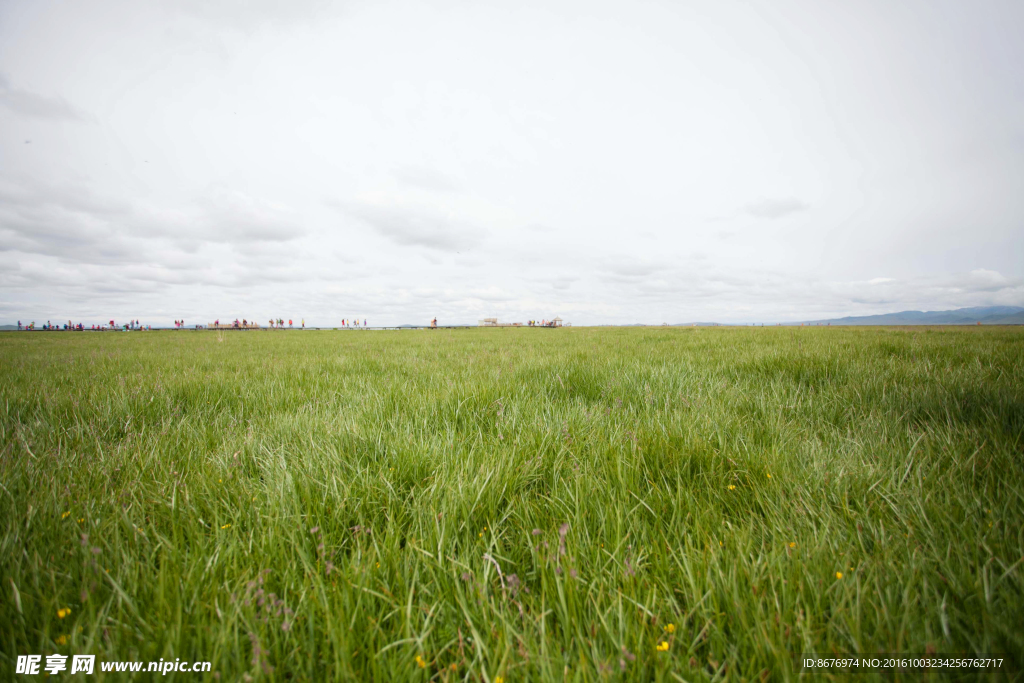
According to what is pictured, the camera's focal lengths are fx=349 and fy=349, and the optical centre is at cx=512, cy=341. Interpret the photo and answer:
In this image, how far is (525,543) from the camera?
153 cm

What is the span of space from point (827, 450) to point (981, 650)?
1441 mm

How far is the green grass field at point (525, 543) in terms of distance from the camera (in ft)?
A: 3.25

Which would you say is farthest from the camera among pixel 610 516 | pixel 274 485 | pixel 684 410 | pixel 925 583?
pixel 684 410

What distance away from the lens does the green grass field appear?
990mm

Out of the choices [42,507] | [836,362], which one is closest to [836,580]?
[42,507]

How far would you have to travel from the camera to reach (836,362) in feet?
15.6

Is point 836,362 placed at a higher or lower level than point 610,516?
higher

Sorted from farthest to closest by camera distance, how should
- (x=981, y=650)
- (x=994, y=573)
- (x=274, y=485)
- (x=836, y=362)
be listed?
(x=836, y=362) < (x=274, y=485) < (x=994, y=573) < (x=981, y=650)

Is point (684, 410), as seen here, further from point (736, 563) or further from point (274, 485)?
point (274, 485)

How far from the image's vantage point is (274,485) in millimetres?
1799

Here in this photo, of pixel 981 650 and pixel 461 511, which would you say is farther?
pixel 461 511

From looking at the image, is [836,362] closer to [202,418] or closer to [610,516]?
[610,516]

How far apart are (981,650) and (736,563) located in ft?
1.80

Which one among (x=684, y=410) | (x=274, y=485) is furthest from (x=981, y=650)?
(x=274, y=485)
